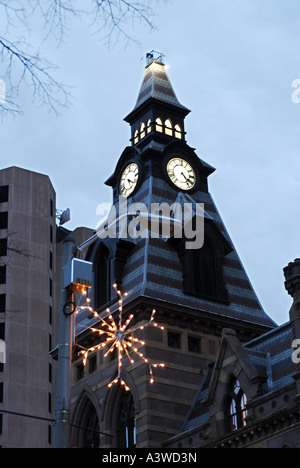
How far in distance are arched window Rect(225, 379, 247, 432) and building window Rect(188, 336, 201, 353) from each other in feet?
23.2

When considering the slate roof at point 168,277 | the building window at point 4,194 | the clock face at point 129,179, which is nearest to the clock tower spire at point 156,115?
the clock face at point 129,179

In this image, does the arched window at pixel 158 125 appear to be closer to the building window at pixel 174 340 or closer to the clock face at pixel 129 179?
the clock face at pixel 129 179

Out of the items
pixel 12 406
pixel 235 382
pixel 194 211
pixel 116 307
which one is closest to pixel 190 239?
pixel 194 211

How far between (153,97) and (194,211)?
1143 centimetres

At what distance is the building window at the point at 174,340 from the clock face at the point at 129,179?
12534mm

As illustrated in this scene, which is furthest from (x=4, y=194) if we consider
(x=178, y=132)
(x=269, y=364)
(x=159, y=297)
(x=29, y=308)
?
(x=269, y=364)

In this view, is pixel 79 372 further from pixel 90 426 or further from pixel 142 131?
pixel 142 131

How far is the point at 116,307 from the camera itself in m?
49.4

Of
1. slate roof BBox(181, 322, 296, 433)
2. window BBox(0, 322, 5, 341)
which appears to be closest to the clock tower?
slate roof BBox(181, 322, 296, 433)

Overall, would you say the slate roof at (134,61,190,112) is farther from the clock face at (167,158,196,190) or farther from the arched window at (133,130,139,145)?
the clock face at (167,158,196,190)

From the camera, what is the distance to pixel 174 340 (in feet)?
158

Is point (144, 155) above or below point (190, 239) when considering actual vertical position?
above

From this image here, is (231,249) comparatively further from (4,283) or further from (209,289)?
(4,283)

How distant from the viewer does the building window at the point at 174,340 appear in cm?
4769
